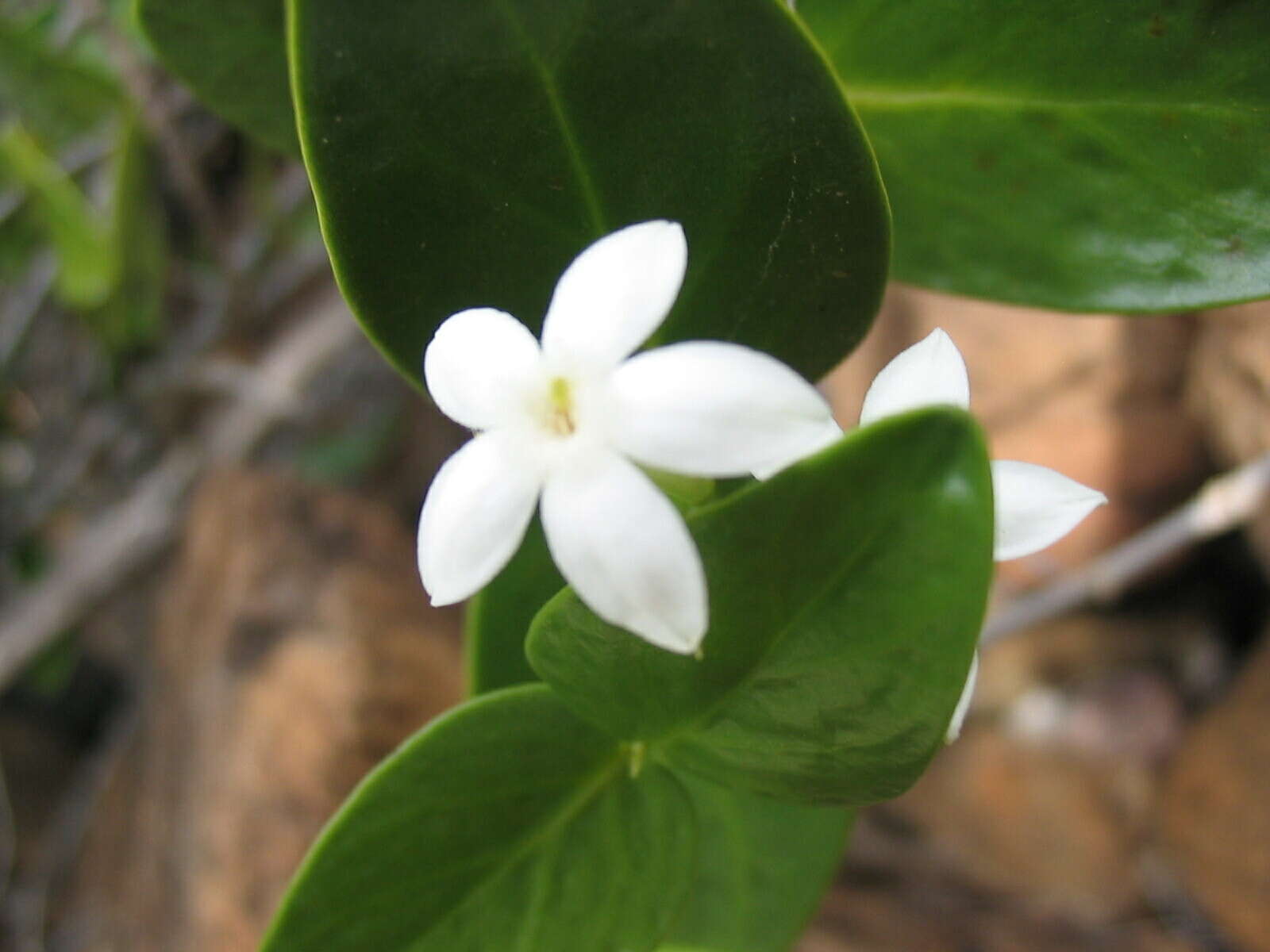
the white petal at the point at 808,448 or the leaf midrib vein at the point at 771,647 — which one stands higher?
the white petal at the point at 808,448

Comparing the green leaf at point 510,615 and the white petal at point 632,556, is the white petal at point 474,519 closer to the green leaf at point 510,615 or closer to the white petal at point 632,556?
the white petal at point 632,556

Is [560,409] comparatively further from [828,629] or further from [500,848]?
[500,848]

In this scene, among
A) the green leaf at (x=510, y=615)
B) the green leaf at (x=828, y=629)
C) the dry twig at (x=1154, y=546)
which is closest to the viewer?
the green leaf at (x=828, y=629)

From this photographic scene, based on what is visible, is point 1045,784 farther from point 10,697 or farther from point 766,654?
point 10,697

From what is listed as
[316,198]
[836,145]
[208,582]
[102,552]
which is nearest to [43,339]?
[102,552]

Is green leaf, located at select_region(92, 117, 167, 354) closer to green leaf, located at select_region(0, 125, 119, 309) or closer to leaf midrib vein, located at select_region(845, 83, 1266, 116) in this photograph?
green leaf, located at select_region(0, 125, 119, 309)

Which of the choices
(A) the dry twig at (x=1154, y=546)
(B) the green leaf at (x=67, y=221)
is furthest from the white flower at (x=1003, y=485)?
(B) the green leaf at (x=67, y=221)

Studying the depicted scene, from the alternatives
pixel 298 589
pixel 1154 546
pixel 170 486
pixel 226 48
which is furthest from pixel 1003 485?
pixel 170 486
